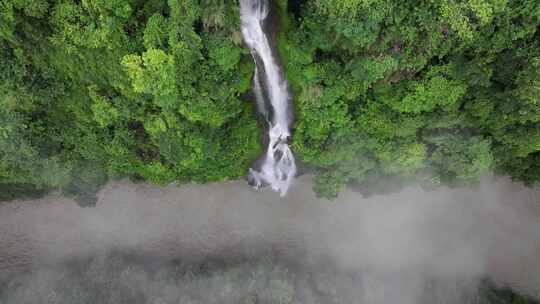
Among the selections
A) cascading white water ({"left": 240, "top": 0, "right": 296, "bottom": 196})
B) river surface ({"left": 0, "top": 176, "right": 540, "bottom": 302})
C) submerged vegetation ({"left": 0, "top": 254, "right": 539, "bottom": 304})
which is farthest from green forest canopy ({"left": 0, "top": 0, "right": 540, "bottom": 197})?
submerged vegetation ({"left": 0, "top": 254, "right": 539, "bottom": 304})

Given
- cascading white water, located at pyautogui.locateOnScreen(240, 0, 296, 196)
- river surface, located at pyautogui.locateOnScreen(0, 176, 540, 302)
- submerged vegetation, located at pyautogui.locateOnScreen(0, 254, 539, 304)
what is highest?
cascading white water, located at pyautogui.locateOnScreen(240, 0, 296, 196)


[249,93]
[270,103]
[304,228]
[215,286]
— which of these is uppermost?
[249,93]

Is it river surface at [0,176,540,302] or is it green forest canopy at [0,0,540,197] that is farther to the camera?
river surface at [0,176,540,302]

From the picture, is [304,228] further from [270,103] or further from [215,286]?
[270,103]

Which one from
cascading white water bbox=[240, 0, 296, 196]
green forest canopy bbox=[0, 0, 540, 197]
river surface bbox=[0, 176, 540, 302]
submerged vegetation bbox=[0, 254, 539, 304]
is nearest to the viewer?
green forest canopy bbox=[0, 0, 540, 197]

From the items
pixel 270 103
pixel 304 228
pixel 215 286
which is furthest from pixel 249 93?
pixel 215 286

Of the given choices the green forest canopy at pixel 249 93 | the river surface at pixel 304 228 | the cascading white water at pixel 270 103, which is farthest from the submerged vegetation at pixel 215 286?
the green forest canopy at pixel 249 93

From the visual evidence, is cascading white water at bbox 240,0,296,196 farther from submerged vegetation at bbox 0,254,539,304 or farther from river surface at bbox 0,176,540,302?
submerged vegetation at bbox 0,254,539,304

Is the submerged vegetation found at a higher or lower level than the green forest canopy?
lower
